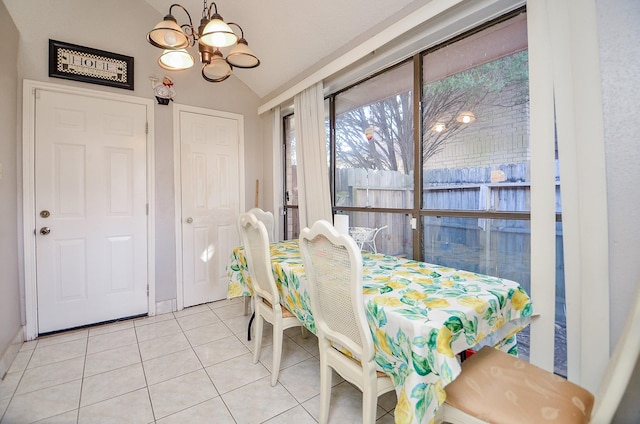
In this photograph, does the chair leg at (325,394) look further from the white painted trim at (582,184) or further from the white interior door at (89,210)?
the white interior door at (89,210)

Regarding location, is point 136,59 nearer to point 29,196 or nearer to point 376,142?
point 29,196

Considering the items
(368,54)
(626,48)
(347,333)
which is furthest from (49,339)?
(626,48)

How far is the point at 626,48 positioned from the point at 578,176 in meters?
0.55

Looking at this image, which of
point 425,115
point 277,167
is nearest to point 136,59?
point 277,167

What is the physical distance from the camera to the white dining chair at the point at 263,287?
1.80m

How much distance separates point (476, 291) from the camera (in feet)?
4.20

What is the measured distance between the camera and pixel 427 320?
1.01 meters

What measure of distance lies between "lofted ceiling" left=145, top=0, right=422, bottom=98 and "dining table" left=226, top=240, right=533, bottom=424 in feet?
5.79

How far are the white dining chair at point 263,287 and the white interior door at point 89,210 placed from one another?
1500 millimetres

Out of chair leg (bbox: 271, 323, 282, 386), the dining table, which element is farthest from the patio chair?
chair leg (bbox: 271, 323, 282, 386)

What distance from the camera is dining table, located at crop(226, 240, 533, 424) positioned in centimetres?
98

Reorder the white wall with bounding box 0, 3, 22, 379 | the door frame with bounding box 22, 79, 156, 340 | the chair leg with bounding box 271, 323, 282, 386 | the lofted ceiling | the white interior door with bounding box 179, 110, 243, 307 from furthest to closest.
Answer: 1. the white interior door with bounding box 179, 110, 243, 307
2. the door frame with bounding box 22, 79, 156, 340
3. the lofted ceiling
4. the white wall with bounding box 0, 3, 22, 379
5. the chair leg with bounding box 271, 323, 282, 386

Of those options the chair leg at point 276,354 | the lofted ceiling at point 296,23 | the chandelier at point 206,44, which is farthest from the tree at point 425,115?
the chair leg at point 276,354

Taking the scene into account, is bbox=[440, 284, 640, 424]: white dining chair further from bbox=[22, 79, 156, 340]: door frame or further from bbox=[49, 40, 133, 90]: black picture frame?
bbox=[49, 40, 133, 90]: black picture frame
